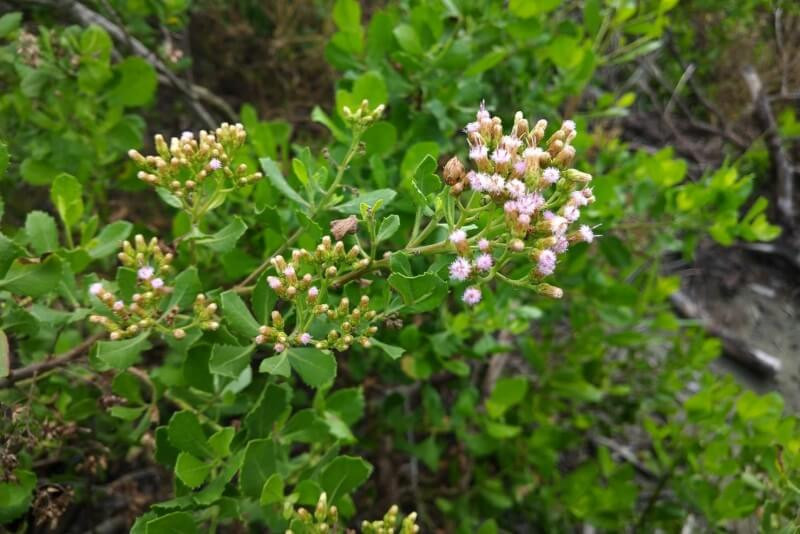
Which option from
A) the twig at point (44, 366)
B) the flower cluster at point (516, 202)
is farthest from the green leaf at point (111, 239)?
the flower cluster at point (516, 202)

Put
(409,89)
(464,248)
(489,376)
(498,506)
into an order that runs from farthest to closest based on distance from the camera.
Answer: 1. (489,376)
2. (498,506)
3. (409,89)
4. (464,248)

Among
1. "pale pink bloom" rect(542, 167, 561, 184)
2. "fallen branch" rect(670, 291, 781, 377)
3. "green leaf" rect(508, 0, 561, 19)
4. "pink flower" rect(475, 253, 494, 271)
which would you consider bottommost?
"fallen branch" rect(670, 291, 781, 377)

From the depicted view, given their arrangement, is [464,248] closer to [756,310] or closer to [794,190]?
[756,310]

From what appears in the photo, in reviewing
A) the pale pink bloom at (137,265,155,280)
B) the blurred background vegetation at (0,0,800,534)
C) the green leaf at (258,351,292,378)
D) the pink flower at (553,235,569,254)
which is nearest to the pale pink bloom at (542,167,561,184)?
the pink flower at (553,235,569,254)

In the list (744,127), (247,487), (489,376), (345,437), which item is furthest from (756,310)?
(247,487)

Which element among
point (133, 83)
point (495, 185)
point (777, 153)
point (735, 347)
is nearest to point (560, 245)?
point (495, 185)

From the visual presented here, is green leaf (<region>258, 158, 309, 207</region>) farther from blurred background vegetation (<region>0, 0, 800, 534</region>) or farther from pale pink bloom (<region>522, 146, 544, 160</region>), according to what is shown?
pale pink bloom (<region>522, 146, 544, 160</region>)

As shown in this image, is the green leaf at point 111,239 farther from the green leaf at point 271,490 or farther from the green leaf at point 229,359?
the green leaf at point 271,490
